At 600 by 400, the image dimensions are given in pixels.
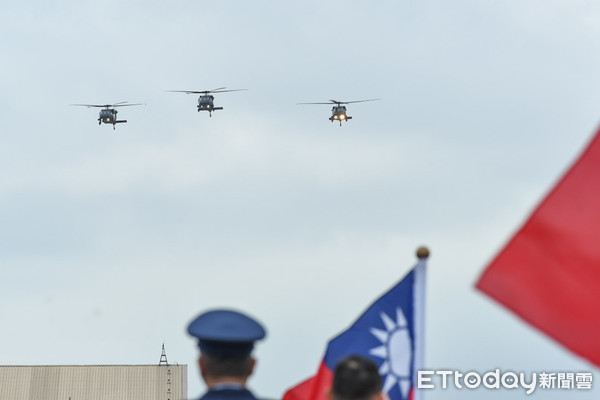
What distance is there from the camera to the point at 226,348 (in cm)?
618

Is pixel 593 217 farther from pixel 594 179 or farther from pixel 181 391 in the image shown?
pixel 181 391

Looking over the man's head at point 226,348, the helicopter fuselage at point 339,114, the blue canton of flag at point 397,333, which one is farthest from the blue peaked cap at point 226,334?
the helicopter fuselage at point 339,114

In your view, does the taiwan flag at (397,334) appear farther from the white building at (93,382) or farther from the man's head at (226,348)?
the white building at (93,382)

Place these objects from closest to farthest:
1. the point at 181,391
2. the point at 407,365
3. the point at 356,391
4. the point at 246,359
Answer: the point at 356,391, the point at 246,359, the point at 407,365, the point at 181,391

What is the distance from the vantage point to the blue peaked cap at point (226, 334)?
6160 millimetres

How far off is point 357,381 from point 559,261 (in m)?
2.21

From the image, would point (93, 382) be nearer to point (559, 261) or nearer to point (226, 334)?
point (559, 261)

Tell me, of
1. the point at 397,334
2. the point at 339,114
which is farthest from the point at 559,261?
the point at 339,114

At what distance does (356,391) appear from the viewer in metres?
5.35

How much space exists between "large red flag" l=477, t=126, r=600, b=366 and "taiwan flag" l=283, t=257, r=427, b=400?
2177 millimetres

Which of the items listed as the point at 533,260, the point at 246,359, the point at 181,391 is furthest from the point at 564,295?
the point at 181,391

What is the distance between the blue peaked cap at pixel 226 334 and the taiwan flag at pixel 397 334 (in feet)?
10.1

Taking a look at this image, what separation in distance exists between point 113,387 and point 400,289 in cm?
7710

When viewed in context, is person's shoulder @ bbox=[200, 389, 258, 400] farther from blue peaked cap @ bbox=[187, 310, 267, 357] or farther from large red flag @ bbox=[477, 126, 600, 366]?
large red flag @ bbox=[477, 126, 600, 366]
